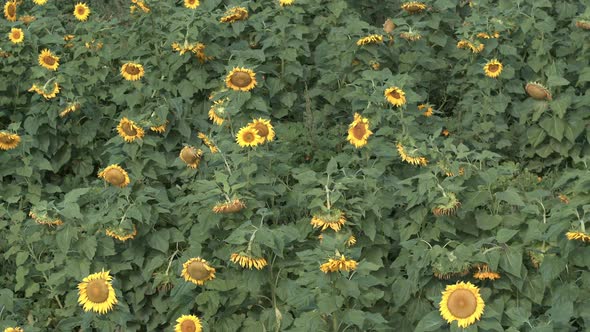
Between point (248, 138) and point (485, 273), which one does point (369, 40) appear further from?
point (485, 273)

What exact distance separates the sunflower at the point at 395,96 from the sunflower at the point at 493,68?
1.14 meters

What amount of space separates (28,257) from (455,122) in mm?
3052

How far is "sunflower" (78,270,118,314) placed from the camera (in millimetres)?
4508

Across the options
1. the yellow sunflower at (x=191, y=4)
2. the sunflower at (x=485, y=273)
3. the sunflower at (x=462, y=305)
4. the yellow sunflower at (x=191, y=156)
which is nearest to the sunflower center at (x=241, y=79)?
the yellow sunflower at (x=191, y=156)

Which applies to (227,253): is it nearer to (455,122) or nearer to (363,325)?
(363,325)

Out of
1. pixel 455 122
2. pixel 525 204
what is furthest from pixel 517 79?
pixel 525 204

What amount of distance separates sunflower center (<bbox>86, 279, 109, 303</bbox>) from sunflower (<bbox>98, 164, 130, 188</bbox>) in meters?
0.74

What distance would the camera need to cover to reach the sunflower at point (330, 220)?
436 centimetres

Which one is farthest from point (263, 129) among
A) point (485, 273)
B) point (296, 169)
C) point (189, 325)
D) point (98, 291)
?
point (485, 273)

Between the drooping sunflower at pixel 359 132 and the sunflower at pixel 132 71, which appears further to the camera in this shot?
the sunflower at pixel 132 71

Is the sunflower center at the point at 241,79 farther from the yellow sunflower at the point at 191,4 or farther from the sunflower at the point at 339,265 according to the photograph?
the sunflower at the point at 339,265

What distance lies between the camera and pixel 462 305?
387 cm

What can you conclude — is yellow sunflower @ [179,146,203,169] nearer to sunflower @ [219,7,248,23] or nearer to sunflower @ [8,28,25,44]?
sunflower @ [219,7,248,23]

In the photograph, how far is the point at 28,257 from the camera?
17.9ft
